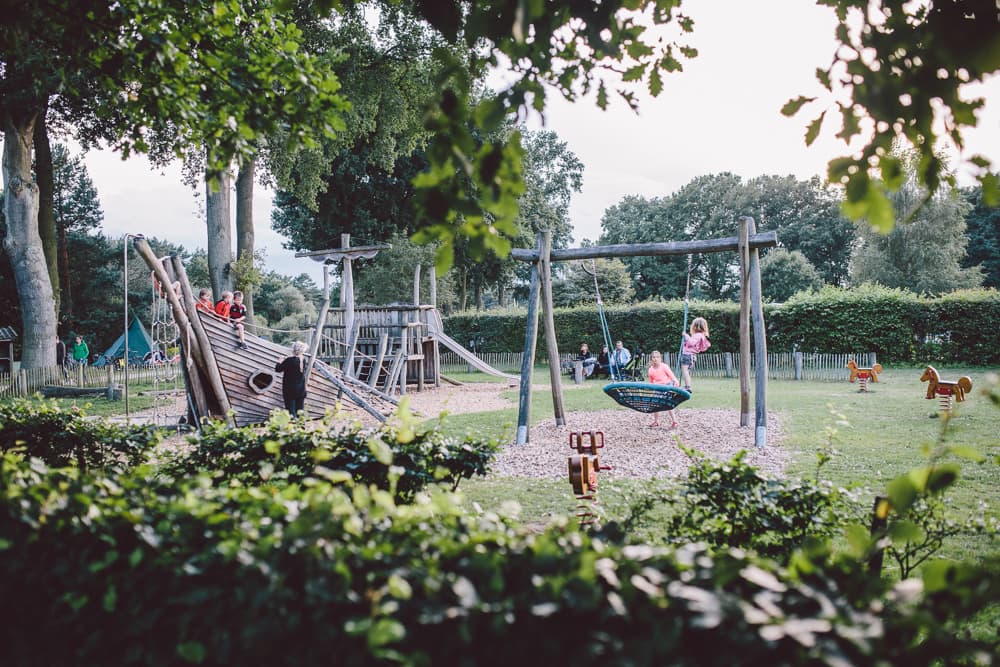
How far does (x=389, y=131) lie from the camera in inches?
947

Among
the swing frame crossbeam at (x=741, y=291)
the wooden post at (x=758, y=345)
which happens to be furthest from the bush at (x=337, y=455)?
the wooden post at (x=758, y=345)

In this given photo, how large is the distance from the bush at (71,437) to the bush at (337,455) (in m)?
0.71

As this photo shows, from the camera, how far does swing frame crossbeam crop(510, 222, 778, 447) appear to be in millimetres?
9625

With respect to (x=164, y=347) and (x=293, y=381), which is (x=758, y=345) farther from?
(x=164, y=347)

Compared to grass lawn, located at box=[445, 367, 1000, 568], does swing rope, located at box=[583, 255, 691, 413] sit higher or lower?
higher

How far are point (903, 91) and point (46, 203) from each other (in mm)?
28774

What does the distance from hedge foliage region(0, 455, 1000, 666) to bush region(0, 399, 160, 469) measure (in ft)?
9.60

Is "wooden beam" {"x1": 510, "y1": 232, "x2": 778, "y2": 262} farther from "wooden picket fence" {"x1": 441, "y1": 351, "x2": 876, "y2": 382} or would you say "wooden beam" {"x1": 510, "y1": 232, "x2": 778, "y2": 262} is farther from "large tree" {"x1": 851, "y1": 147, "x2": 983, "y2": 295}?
"large tree" {"x1": 851, "y1": 147, "x2": 983, "y2": 295}

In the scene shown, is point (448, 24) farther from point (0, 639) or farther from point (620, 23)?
point (0, 639)

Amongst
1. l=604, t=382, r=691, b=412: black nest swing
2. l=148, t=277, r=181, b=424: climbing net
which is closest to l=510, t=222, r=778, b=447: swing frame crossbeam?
l=604, t=382, r=691, b=412: black nest swing

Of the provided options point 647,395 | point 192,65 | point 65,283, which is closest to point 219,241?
point 647,395

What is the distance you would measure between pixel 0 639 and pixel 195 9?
4713 mm

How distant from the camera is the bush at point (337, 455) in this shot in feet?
13.5

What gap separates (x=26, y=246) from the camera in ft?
66.3
